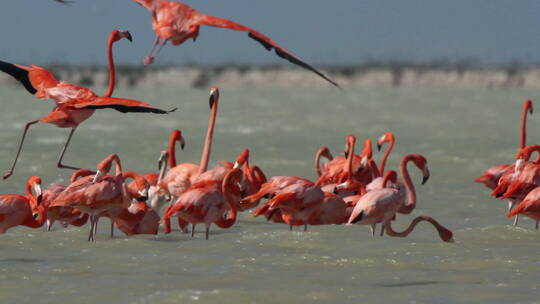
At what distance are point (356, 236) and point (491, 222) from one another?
1819 millimetres

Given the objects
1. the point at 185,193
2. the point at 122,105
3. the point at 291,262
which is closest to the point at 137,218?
the point at 185,193

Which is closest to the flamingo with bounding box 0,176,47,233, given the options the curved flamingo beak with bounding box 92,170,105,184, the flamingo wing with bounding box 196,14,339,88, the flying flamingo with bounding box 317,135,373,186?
the curved flamingo beak with bounding box 92,170,105,184

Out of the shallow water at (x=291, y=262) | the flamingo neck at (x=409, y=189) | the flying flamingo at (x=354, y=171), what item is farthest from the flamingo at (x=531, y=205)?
the flying flamingo at (x=354, y=171)

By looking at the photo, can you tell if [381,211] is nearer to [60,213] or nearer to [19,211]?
[60,213]

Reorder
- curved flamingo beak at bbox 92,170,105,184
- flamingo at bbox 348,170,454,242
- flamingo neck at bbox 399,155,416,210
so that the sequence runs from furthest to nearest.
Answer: flamingo neck at bbox 399,155,416,210
flamingo at bbox 348,170,454,242
curved flamingo beak at bbox 92,170,105,184

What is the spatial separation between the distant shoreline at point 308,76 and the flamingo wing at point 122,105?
6059cm

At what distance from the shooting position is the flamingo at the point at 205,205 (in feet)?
29.0

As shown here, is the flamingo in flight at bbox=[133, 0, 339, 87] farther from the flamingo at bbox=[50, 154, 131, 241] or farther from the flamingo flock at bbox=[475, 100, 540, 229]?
the flamingo flock at bbox=[475, 100, 540, 229]

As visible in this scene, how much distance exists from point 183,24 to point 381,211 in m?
2.18

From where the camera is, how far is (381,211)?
895 centimetres

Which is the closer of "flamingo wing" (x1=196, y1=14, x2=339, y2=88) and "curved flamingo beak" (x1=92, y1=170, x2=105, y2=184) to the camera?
"flamingo wing" (x1=196, y1=14, x2=339, y2=88)

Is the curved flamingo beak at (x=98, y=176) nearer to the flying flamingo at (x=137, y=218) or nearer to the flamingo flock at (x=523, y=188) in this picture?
the flying flamingo at (x=137, y=218)

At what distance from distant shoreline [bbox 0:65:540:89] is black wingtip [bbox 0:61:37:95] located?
5937cm

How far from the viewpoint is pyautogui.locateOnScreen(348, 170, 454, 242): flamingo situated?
8922 millimetres
